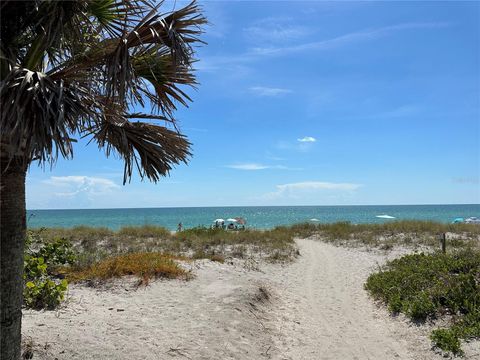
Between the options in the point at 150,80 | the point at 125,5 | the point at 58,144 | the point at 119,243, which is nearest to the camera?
the point at 58,144

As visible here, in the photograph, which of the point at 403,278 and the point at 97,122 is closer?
the point at 97,122

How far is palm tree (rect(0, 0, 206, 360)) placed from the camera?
2.97 metres

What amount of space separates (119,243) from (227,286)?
10.9m

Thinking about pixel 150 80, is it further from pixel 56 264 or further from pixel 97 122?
pixel 56 264

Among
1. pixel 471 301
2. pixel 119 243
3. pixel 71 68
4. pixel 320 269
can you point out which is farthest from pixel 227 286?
pixel 119 243

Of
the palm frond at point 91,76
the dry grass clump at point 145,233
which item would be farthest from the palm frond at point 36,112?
the dry grass clump at point 145,233

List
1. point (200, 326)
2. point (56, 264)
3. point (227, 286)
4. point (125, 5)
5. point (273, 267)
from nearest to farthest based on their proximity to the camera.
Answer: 1. point (125, 5)
2. point (200, 326)
3. point (227, 286)
4. point (56, 264)
5. point (273, 267)

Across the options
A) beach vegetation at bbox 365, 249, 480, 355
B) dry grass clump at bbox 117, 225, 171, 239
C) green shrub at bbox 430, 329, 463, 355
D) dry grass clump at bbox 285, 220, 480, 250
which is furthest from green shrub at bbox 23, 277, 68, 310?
dry grass clump at bbox 285, 220, 480, 250

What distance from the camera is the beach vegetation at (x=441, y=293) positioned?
676 centimetres

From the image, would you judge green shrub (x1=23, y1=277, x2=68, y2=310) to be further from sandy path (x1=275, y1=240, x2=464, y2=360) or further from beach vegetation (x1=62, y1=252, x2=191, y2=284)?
sandy path (x1=275, y1=240, x2=464, y2=360)

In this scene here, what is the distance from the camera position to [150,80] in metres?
4.44

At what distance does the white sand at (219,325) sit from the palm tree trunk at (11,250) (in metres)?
1.45

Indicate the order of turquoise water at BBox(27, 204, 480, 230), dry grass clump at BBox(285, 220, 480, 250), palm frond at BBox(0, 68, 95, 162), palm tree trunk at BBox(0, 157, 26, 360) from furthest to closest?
turquoise water at BBox(27, 204, 480, 230) < dry grass clump at BBox(285, 220, 480, 250) < palm tree trunk at BBox(0, 157, 26, 360) < palm frond at BBox(0, 68, 95, 162)

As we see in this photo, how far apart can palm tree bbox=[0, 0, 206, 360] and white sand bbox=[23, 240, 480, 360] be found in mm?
2227
